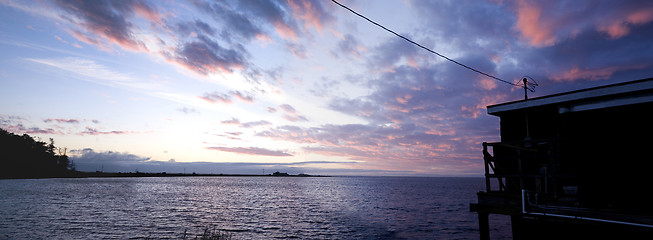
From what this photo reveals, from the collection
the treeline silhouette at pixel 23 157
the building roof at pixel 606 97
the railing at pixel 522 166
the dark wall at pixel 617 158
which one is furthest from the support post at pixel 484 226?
the treeline silhouette at pixel 23 157

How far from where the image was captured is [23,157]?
175 m

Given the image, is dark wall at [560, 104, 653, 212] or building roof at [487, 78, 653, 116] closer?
dark wall at [560, 104, 653, 212]

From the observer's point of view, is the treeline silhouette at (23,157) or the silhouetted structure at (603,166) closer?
the silhouetted structure at (603,166)

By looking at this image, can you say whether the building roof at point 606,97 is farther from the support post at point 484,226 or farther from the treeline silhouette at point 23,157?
the treeline silhouette at point 23,157

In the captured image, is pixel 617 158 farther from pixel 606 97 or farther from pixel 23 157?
pixel 23 157

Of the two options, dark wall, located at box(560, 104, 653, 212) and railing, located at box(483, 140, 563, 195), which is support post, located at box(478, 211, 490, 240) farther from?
dark wall, located at box(560, 104, 653, 212)

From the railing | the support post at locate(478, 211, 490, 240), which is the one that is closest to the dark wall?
the railing

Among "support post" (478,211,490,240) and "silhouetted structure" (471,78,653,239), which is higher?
"silhouetted structure" (471,78,653,239)

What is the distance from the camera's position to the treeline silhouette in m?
166

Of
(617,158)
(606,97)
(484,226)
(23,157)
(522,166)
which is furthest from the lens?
(23,157)

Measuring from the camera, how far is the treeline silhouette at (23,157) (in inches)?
6521

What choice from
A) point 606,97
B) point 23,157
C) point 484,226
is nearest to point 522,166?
point 484,226

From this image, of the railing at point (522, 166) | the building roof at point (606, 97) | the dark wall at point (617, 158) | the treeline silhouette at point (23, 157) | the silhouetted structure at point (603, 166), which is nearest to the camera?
the silhouetted structure at point (603, 166)

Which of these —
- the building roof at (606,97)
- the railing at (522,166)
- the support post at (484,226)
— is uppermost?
the building roof at (606,97)
